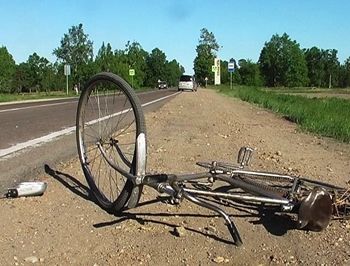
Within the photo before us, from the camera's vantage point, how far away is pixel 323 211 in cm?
327

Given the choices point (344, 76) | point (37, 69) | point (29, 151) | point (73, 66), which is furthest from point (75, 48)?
point (29, 151)

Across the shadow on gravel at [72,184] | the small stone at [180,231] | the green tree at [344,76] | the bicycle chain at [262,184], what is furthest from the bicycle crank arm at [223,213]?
the green tree at [344,76]

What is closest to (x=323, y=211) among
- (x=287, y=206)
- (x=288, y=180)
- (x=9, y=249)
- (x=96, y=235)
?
(x=287, y=206)

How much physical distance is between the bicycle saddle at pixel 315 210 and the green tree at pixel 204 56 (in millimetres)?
92097

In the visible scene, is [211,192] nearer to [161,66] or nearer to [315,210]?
[315,210]

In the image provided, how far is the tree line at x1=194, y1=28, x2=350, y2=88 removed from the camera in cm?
12425

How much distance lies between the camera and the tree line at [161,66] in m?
98.0

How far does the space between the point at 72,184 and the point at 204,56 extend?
95829 millimetres

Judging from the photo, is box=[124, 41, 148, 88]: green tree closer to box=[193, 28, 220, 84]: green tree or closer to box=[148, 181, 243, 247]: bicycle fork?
box=[193, 28, 220, 84]: green tree

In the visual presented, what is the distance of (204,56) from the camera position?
99062 millimetres

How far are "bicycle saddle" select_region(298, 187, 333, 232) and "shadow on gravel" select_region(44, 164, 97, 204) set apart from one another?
1998 millimetres

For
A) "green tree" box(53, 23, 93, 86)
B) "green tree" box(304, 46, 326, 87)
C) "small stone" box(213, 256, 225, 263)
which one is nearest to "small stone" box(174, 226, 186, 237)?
"small stone" box(213, 256, 225, 263)

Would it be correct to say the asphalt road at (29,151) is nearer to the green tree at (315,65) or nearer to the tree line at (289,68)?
the tree line at (289,68)

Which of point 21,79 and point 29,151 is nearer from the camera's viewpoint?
point 29,151
